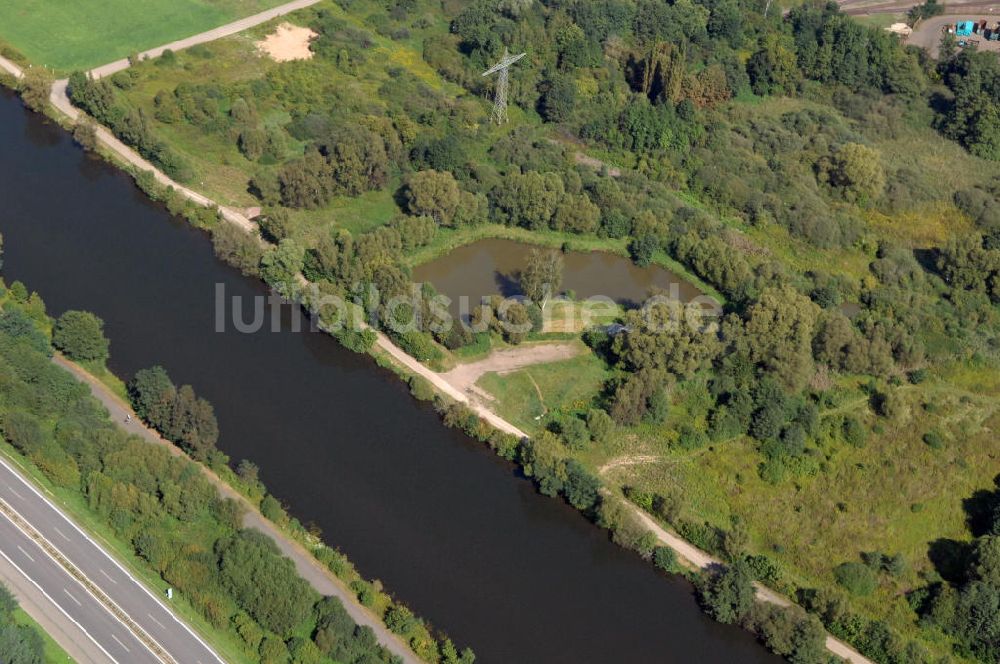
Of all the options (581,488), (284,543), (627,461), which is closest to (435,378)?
(581,488)

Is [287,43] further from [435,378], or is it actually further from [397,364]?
[435,378]

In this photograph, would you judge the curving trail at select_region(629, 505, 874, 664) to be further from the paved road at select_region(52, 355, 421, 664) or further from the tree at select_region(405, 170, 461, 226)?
the tree at select_region(405, 170, 461, 226)

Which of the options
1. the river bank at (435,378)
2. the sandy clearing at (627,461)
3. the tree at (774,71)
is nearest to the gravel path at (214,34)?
the river bank at (435,378)

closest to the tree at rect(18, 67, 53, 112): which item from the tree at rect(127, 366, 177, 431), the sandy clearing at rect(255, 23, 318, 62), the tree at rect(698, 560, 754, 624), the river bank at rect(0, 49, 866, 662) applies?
the sandy clearing at rect(255, 23, 318, 62)

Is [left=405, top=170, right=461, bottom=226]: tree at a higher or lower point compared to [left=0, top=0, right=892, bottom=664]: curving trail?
higher

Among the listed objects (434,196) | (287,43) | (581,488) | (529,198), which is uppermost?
(287,43)
